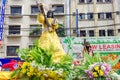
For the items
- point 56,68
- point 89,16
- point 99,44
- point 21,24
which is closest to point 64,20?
point 89,16

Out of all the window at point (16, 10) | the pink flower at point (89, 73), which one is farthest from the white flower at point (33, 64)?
the window at point (16, 10)

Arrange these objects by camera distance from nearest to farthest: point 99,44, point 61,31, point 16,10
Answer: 1. point 99,44
2. point 61,31
3. point 16,10

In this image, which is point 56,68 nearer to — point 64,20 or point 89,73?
point 89,73

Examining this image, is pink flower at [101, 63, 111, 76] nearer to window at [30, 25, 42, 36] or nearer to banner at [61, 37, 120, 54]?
banner at [61, 37, 120, 54]

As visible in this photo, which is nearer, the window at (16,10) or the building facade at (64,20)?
the building facade at (64,20)

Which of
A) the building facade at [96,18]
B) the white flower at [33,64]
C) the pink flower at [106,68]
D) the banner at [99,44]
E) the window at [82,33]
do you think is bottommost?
the banner at [99,44]

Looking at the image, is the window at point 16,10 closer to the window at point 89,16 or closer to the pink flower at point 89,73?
the window at point 89,16

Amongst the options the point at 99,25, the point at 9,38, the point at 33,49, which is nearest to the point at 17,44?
the point at 9,38

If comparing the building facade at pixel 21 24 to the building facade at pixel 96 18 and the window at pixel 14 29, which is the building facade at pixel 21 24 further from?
the building facade at pixel 96 18

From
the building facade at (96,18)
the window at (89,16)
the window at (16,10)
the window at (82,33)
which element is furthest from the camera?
the window at (16,10)

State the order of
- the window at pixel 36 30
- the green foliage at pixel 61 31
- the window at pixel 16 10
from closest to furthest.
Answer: the green foliage at pixel 61 31 → the window at pixel 36 30 → the window at pixel 16 10

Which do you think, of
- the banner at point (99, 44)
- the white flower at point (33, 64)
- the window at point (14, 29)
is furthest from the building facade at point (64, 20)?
the white flower at point (33, 64)

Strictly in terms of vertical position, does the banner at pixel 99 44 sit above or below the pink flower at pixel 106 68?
below

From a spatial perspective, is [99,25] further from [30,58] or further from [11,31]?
[30,58]
